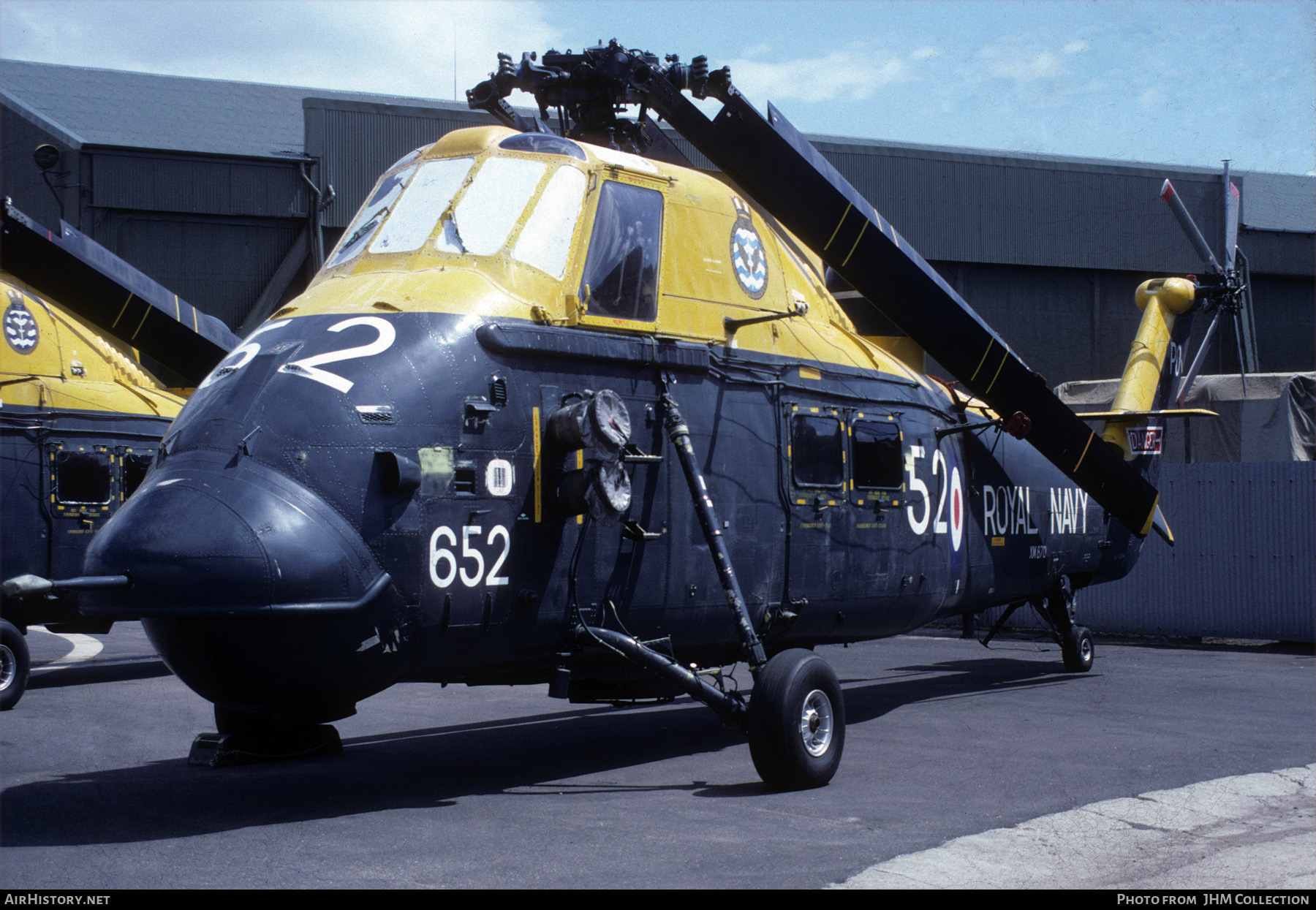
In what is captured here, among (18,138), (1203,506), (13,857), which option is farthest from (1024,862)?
(18,138)

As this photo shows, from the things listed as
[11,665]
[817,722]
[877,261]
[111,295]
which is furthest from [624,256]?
[111,295]

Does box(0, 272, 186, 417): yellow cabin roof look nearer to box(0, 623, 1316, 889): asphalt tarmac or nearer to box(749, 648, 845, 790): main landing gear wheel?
box(0, 623, 1316, 889): asphalt tarmac

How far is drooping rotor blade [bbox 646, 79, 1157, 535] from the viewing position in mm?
9938

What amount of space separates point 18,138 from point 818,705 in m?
28.3

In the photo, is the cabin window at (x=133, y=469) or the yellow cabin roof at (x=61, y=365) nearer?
the yellow cabin roof at (x=61, y=365)

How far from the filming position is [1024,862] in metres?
6.23

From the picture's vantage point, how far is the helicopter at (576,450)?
22.2 ft

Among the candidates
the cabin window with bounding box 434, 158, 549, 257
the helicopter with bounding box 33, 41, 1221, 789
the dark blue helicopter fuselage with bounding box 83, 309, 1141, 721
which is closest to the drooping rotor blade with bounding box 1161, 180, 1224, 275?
the helicopter with bounding box 33, 41, 1221, 789

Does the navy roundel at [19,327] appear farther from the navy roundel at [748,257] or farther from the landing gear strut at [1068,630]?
the landing gear strut at [1068,630]

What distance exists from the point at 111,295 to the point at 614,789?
1116 centimetres

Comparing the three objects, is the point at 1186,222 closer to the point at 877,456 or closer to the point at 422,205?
the point at 877,456

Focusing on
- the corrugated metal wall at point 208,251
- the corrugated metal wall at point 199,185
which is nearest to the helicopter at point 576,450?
the corrugated metal wall at point 199,185

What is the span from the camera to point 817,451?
32.7ft

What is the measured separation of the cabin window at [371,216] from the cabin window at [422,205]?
0.13 meters
